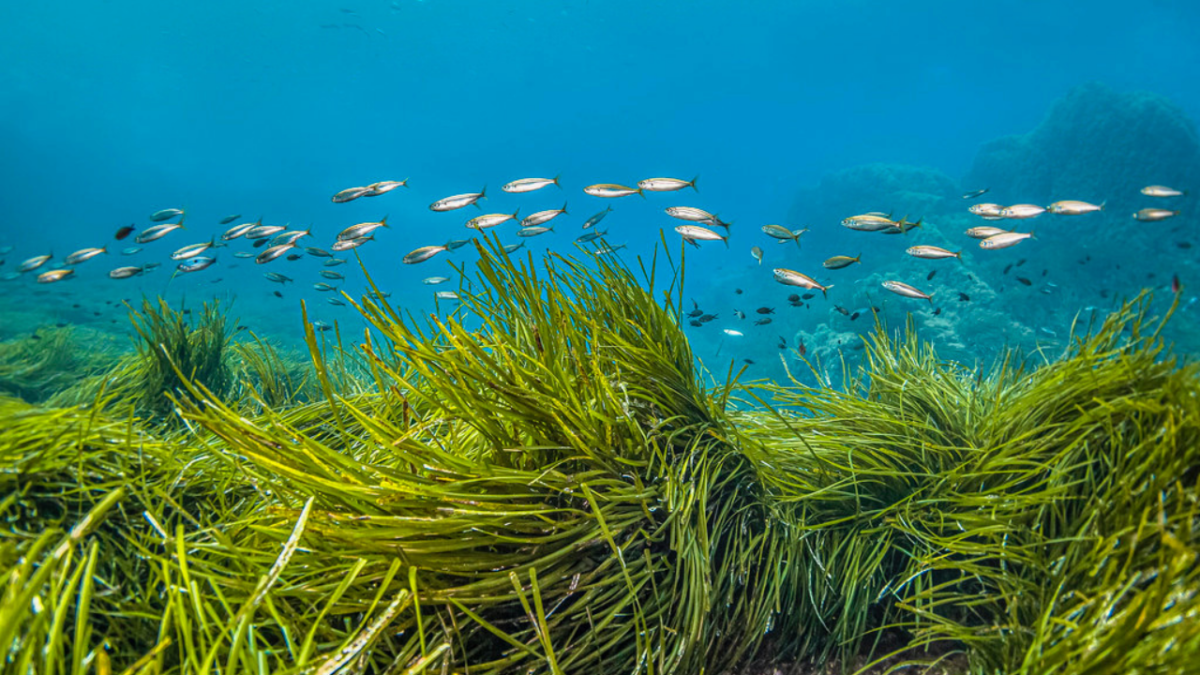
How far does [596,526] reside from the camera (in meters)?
1.42

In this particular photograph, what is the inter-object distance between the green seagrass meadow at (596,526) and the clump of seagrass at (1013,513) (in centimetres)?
1

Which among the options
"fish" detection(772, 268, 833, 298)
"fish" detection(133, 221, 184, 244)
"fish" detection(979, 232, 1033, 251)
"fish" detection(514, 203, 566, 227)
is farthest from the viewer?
"fish" detection(133, 221, 184, 244)

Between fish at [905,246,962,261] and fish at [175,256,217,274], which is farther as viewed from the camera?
fish at [175,256,217,274]

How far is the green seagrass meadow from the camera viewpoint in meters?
1.06

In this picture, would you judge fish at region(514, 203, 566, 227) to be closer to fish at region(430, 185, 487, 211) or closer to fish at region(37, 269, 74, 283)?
fish at region(430, 185, 487, 211)

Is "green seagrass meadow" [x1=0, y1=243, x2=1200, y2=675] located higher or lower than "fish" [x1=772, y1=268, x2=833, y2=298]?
higher

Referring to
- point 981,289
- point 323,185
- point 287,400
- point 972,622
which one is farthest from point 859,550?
point 323,185

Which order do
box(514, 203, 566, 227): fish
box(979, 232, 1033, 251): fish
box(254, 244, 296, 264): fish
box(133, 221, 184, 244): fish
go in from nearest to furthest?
box(979, 232, 1033, 251): fish → box(514, 203, 566, 227): fish → box(254, 244, 296, 264): fish → box(133, 221, 184, 244): fish

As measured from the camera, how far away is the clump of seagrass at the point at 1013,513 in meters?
0.99

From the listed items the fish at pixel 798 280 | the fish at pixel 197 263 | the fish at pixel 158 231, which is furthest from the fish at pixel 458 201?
the fish at pixel 158 231

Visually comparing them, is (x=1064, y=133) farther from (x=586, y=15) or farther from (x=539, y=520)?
(x=586, y=15)

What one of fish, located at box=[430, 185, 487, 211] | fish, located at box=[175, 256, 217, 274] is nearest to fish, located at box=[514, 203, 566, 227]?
fish, located at box=[430, 185, 487, 211]

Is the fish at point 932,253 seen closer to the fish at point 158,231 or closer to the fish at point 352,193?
the fish at point 352,193

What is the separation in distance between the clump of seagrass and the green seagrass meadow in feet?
0.04
